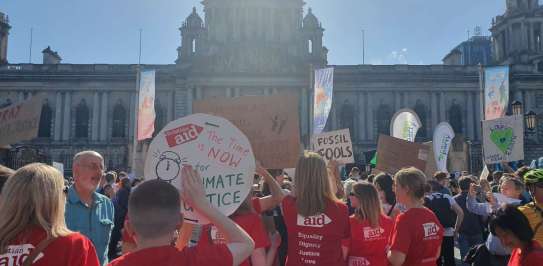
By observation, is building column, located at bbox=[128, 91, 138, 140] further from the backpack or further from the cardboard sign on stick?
the backpack

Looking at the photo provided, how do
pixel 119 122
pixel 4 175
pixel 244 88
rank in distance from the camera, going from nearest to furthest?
pixel 4 175 < pixel 244 88 < pixel 119 122

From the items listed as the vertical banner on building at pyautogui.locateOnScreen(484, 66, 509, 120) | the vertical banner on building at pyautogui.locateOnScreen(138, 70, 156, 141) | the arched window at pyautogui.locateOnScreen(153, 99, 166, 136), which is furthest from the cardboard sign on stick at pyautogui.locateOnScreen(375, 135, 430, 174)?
the arched window at pyautogui.locateOnScreen(153, 99, 166, 136)

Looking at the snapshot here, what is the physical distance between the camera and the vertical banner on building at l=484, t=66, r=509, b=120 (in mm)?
18261

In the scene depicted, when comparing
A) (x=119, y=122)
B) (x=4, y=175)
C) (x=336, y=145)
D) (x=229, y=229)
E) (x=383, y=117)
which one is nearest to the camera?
(x=229, y=229)

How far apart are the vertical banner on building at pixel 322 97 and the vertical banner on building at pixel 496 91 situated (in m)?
6.02

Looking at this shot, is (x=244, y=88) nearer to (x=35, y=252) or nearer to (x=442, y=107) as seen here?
(x=442, y=107)

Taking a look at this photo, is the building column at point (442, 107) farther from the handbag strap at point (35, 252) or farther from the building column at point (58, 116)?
the handbag strap at point (35, 252)

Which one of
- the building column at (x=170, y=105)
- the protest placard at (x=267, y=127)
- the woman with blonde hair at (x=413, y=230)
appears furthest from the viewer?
the building column at (x=170, y=105)

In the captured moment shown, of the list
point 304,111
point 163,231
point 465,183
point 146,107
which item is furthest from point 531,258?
point 304,111

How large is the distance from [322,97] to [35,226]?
1653cm

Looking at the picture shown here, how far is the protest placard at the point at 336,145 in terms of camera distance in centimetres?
1046

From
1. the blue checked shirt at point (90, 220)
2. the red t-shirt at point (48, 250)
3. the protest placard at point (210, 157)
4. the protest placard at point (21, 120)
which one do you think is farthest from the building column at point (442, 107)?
the red t-shirt at point (48, 250)

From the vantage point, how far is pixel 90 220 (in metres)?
4.72

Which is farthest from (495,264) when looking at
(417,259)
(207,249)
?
(207,249)
